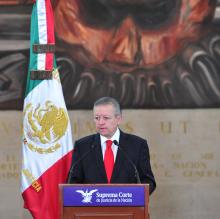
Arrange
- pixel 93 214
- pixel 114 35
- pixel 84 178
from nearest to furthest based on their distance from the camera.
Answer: pixel 93 214 → pixel 84 178 → pixel 114 35

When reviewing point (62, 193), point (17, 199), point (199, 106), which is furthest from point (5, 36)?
point (62, 193)

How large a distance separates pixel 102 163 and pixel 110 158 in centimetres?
7

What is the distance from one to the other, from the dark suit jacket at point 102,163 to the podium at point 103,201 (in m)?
0.49

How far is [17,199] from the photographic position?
667cm

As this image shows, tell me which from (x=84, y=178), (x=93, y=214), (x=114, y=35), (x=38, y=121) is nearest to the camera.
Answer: (x=93, y=214)

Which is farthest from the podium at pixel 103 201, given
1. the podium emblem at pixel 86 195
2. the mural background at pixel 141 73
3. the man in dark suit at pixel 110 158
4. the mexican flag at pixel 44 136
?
the mural background at pixel 141 73

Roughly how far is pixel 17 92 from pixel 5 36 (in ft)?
1.93

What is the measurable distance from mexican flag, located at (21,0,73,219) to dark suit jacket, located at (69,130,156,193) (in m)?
1.70

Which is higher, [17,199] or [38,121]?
[38,121]

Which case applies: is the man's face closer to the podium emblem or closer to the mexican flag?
the podium emblem

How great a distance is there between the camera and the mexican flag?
574 centimetres

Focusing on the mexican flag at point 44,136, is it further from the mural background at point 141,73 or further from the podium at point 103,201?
the podium at point 103,201

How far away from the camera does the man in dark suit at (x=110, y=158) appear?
3941 millimetres

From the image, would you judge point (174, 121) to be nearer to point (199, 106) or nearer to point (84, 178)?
point (199, 106)
